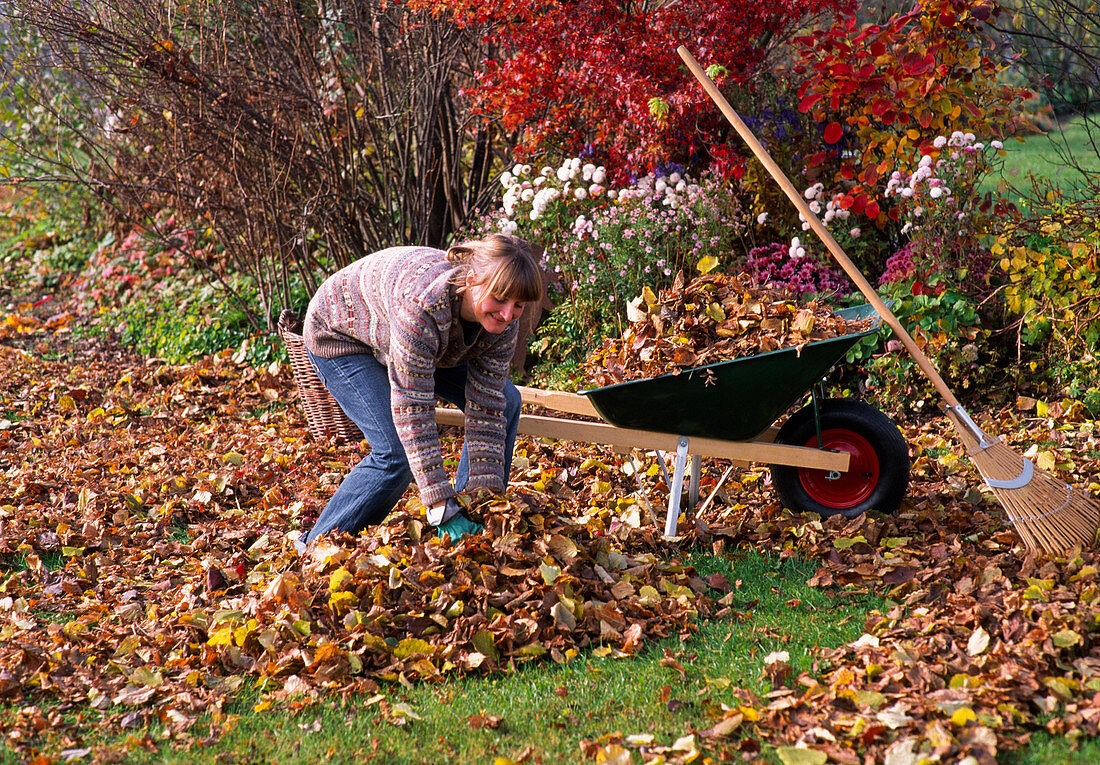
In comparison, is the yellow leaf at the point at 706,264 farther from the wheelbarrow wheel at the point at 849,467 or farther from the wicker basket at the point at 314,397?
the wicker basket at the point at 314,397

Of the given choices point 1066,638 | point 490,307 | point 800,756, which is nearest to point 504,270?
point 490,307

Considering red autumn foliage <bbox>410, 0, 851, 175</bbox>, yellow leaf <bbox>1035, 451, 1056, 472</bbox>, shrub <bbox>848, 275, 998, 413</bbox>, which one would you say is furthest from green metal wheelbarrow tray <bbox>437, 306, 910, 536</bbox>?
red autumn foliage <bbox>410, 0, 851, 175</bbox>

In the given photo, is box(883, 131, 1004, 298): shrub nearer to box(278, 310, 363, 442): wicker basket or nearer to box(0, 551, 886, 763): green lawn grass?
box(0, 551, 886, 763): green lawn grass

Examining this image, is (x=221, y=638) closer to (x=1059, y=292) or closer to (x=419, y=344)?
(x=419, y=344)

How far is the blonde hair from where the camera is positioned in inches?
106

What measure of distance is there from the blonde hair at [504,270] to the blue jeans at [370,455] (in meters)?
0.57

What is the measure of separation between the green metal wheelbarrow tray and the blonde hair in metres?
0.63

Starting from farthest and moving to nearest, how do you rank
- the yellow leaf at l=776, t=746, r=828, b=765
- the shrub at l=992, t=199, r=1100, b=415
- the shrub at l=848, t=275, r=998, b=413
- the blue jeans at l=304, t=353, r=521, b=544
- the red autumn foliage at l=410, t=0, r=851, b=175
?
the red autumn foliage at l=410, t=0, r=851, b=175
the shrub at l=848, t=275, r=998, b=413
the shrub at l=992, t=199, r=1100, b=415
the blue jeans at l=304, t=353, r=521, b=544
the yellow leaf at l=776, t=746, r=828, b=765

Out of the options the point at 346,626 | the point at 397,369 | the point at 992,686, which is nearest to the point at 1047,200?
the point at 992,686

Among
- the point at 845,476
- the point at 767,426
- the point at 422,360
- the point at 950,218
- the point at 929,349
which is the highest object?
the point at 950,218

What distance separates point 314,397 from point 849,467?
8.04ft

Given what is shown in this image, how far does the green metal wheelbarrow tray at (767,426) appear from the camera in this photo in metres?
3.18

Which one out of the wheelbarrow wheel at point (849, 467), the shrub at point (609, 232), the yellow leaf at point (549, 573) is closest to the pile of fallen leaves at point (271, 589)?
the yellow leaf at point (549, 573)

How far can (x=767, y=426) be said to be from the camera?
3.38 m
